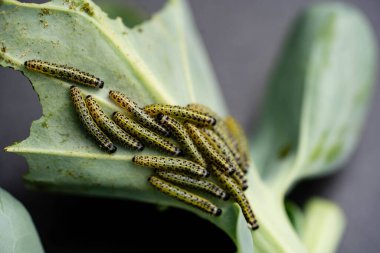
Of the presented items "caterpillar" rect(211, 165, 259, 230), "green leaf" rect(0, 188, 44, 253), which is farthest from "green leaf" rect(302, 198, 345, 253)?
"green leaf" rect(0, 188, 44, 253)

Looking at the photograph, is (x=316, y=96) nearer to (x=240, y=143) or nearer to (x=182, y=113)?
(x=240, y=143)

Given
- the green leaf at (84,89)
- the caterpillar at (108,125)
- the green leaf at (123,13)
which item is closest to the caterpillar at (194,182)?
the green leaf at (84,89)

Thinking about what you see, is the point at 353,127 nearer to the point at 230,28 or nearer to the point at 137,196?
the point at 230,28

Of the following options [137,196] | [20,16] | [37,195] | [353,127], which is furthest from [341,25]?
[37,195]

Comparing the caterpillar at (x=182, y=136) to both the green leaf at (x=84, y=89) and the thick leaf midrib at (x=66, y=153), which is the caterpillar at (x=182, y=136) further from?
the thick leaf midrib at (x=66, y=153)

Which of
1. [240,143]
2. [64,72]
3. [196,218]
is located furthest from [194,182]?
[196,218]

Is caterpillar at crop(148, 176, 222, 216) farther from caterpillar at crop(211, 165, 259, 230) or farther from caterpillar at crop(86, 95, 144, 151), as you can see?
caterpillar at crop(86, 95, 144, 151)
